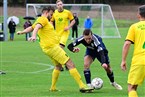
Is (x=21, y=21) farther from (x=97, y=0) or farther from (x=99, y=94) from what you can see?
(x=99, y=94)

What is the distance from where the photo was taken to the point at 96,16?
163ft

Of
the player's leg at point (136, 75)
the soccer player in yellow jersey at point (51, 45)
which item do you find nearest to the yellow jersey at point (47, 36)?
the soccer player in yellow jersey at point (51, 45)

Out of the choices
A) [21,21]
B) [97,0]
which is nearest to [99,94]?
[21,21]

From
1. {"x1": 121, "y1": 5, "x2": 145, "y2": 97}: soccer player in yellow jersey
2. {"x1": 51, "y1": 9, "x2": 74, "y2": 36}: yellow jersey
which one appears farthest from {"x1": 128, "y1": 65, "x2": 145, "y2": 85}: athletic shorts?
{"x1": 51, "y1": 9, "x2": 74, "y2": 36}: yellow jersey

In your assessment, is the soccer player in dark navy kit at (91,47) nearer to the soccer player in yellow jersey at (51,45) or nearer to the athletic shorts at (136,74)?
the soccer player in yellow jersey at (51,45)

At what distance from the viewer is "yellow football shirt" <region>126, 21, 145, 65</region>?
1041 cm

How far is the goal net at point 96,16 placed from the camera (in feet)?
158

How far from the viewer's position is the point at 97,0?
10219cm

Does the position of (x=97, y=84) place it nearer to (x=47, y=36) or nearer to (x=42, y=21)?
(x=47, y=36)

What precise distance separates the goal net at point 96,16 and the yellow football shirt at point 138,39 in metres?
36.9

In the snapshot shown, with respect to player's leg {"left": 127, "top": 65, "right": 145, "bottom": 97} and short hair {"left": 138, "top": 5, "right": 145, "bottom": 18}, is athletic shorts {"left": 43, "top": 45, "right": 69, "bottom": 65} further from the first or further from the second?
short hair {"left": 138, "top": 5, "right": 145, "bottom": 18}

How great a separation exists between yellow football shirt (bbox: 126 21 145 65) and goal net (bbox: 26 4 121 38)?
36892mm

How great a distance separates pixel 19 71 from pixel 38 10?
28446 mm

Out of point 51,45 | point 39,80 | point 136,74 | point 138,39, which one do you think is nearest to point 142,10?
point 138,39
